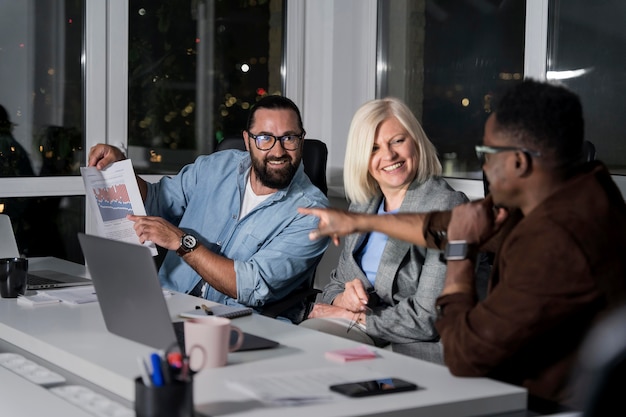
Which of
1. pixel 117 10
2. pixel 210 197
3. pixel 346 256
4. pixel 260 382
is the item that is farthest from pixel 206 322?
pixel 117 10

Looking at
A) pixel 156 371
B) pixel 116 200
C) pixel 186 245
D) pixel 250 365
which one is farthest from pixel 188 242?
pixel 156 371

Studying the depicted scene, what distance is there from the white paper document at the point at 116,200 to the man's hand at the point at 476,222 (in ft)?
4.30

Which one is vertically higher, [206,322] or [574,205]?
[574,205]

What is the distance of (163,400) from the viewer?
1.35 meters

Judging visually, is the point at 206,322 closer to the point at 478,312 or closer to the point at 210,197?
the point at 478,312

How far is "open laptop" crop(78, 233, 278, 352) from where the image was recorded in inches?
69.1

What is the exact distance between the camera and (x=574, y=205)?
5.25 feet

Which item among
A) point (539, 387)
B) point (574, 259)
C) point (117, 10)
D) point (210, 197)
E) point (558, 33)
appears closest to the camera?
point (574, 259)

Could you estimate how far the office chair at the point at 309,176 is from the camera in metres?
2.91

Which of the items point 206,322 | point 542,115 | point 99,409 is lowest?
point 99,409

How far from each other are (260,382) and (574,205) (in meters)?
0.64

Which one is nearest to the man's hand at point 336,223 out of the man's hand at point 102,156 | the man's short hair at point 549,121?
the man's short hair at point 549,121

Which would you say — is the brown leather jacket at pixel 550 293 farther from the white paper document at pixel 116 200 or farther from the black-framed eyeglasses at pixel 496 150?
the white paper document at pixel 116 200

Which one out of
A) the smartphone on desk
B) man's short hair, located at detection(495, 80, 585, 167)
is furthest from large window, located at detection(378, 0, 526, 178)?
the smartphone on desk
